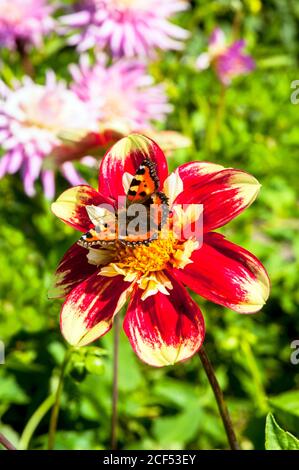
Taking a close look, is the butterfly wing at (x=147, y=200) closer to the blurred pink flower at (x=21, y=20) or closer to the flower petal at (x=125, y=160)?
the flower petal at (x=125, y=160)

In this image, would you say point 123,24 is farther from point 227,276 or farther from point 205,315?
point 227,276

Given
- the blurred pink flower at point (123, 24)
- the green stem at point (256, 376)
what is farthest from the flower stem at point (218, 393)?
the blurred pink flower at point (123, 24)

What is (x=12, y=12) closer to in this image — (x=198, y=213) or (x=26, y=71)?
(x=26, y=71)

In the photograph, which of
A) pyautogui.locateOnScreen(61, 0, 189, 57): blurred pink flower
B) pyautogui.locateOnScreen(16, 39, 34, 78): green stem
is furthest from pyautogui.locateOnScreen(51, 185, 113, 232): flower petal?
pyautogui.locateOnScreen(16, 39, 34, 78): green stem

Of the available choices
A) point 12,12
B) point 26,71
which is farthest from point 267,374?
point 12,12

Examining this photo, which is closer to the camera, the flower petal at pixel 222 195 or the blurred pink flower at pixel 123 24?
the flower petal at pixel 222 195

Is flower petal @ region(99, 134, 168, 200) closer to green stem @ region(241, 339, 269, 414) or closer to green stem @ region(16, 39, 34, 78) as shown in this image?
green stem @ region(241, 339, 269, 414)
